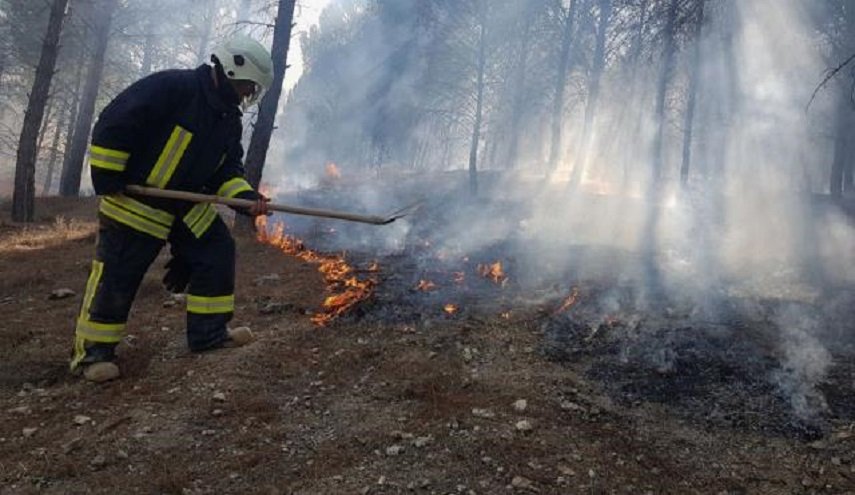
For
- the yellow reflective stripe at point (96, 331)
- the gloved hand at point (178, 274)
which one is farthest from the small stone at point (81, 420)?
the gloved hand at point (178, 274)

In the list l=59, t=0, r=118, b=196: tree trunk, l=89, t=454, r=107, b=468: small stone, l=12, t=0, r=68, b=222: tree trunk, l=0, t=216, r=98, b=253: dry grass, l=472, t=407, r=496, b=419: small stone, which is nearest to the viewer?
l=89, t=454, r=107, b=468: small stone

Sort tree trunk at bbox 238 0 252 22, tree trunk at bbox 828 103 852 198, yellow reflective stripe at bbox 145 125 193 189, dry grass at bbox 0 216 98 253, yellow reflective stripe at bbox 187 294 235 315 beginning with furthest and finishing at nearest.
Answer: tree trunk at bbox 828 103 852 198, tree trunk at bbox 238 0 252 22, dry grass at bbox 0 216 98 253, yellow reflective stripe at bbox 187 294 235 315, yellow reflective stripe at bbox 145 125 193 189

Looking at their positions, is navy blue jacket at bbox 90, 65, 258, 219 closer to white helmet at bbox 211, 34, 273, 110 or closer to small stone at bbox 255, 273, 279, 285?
white helmet at bbox 211, 34, 273, 110

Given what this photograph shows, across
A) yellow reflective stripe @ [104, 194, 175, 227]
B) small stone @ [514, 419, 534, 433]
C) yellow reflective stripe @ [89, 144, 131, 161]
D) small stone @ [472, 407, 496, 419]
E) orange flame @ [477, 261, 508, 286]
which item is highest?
yellow reflective stripe @ [89, 144, 131, 161]

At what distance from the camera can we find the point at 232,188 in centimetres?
455

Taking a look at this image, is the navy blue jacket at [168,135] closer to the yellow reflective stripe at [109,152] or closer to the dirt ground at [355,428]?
the yellow reflective stripe at [109,152]

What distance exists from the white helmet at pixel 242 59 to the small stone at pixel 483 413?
2.69 metres

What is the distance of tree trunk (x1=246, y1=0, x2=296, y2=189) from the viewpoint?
10.4m

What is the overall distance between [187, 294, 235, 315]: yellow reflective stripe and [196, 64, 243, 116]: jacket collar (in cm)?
133

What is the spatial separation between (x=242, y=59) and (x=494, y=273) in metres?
4.40

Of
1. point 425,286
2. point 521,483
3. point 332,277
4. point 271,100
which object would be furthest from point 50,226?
point 521,483

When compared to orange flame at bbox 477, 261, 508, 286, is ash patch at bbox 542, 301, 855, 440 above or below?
below

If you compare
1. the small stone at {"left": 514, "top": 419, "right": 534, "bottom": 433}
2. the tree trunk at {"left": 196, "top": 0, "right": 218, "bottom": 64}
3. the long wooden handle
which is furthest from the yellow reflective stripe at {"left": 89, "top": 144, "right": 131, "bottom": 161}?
the tree trunk at {"left": 196, "top": 0, "right": 218, "bottom": 64}

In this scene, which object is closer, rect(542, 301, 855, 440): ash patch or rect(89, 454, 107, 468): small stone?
rect(89, 454, 107, 468): small stone
